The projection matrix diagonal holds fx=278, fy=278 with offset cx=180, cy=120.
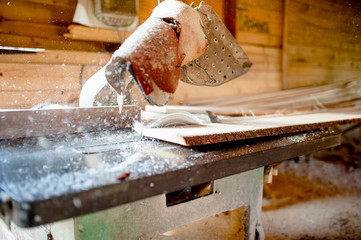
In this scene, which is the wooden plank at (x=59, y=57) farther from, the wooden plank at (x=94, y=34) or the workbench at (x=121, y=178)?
the workbench at (x=121, y=178)

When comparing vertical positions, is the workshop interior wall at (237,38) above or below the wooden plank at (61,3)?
below

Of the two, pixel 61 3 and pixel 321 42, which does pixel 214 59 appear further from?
pixel 321 42

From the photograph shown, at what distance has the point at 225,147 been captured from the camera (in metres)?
1.08

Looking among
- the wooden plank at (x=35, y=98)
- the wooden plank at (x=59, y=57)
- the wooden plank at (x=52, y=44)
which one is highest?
the wooden plank at (x=52, y=44)

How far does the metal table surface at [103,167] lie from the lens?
60 centimetres

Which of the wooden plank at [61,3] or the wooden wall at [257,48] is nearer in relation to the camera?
the wooden plank at [61,3]

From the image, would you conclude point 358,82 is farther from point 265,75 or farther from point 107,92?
point 107,92

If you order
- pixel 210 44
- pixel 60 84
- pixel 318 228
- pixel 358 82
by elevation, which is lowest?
pixel 318 228

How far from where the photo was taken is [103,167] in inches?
31.4

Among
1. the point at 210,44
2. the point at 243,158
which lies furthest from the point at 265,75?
the point at 243,158

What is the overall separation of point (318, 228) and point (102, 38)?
2555mm

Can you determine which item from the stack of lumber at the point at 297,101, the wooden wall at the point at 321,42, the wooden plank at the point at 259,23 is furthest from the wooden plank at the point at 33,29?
the wooden wall at the point at 321,42

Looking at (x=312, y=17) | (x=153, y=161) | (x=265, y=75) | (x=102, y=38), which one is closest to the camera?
(x=153, y=161)

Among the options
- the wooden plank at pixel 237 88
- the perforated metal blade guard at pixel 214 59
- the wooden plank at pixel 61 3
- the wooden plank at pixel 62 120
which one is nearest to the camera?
the wooden plank at pixel 62 120
